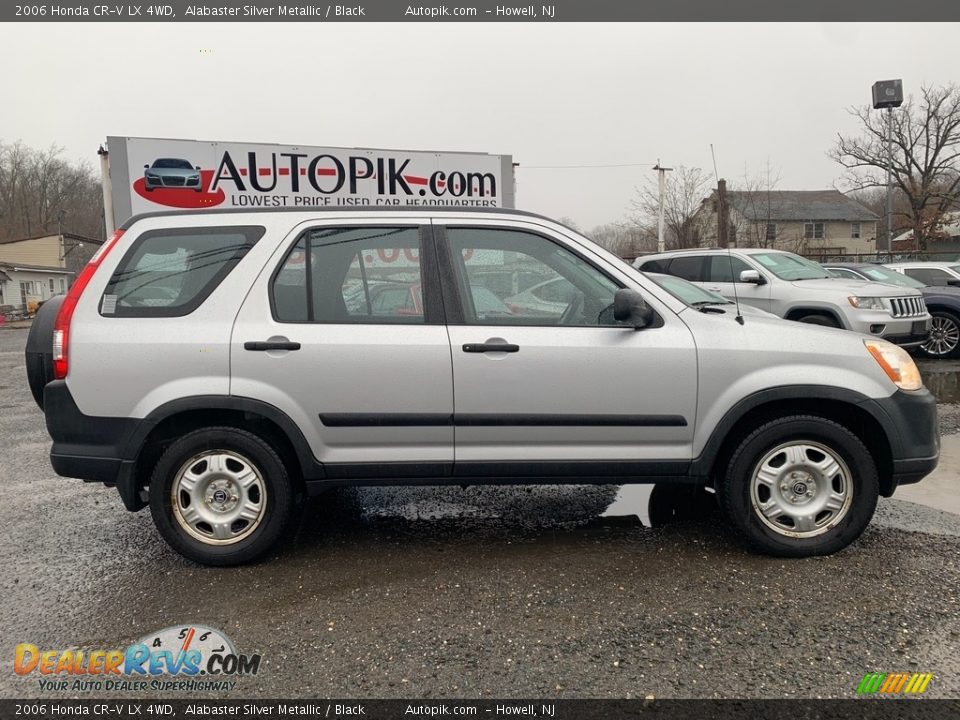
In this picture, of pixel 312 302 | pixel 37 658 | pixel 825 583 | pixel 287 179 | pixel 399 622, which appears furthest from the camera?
pixel 287 179

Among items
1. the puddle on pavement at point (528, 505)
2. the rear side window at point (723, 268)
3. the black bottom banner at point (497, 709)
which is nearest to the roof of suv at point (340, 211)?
the puddle on pavement at point (528, 505)

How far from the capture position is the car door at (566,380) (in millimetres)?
3236

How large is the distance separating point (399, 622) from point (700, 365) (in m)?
1.91

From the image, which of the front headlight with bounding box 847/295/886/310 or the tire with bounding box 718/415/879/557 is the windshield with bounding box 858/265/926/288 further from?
the tire with bounding box 718/415/879/557

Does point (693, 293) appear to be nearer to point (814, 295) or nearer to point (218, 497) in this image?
point (814, 295)

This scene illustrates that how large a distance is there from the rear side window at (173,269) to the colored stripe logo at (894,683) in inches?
132

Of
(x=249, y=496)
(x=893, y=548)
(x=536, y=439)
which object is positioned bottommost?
(x=893, y=548)

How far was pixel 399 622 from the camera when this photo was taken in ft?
9.33

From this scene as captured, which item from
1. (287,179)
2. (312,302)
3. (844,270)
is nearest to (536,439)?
(312,302)

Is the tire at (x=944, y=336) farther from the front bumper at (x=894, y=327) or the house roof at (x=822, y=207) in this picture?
the house roof at (x=822, y=207)

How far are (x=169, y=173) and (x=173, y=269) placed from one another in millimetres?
6342

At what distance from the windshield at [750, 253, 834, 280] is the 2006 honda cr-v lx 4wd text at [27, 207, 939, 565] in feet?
21.6

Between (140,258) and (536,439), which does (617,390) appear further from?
(140,258)

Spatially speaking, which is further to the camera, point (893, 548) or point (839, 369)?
point (893, 548)
